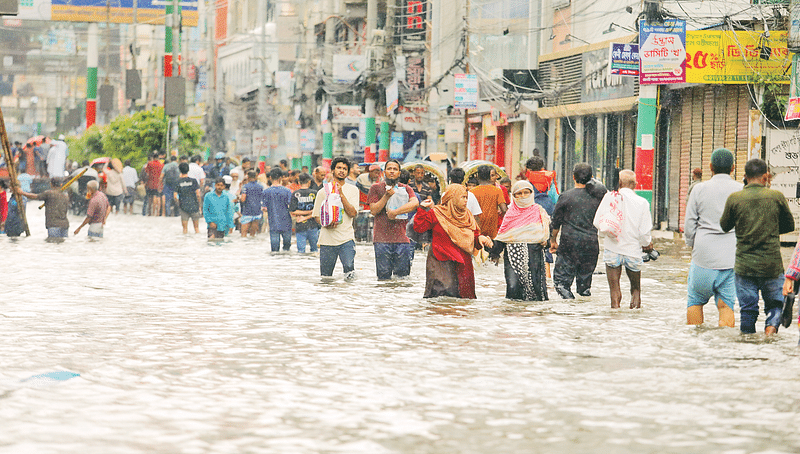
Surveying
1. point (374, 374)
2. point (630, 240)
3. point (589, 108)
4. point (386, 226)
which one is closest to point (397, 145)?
point (589, 108)

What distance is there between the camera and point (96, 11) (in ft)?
194

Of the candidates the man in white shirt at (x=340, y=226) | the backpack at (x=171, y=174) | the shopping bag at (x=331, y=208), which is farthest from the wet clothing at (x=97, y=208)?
the shopping bag at (x=331, y=208)

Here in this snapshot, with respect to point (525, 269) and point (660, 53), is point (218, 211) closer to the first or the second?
point (660, 53)

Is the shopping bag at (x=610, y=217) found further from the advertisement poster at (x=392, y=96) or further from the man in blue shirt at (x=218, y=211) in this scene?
the advertisement poster at (x=392, y=96)

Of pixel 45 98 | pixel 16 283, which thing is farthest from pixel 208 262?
pixel 45 98

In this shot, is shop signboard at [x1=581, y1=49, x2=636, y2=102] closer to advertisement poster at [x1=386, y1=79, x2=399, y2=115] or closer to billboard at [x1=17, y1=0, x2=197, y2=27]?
advertisement poster at [x1=386, y1=79, x2=399, y2=115]

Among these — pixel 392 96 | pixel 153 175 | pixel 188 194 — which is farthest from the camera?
pixel 392 96

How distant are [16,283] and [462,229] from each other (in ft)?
19.0

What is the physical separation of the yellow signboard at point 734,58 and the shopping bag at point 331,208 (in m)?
11.7

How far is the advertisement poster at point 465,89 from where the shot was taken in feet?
112

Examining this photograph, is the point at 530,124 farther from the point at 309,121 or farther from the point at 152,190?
the point at 309,121

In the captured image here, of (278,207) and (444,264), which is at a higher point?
(278,207)

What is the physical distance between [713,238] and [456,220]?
3.36 metres

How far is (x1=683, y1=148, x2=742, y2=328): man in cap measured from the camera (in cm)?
1018
